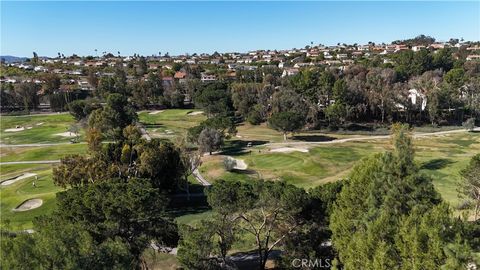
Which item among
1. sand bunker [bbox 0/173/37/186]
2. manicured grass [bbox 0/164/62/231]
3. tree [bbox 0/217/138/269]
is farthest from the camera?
sand bunker [bbox 0/173/37/186]

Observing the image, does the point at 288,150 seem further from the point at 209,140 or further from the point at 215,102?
the point at 215,102

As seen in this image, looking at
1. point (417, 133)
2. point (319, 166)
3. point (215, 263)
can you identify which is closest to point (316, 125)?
point (417, 133)

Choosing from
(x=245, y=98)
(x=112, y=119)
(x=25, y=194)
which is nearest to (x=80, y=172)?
(x=25, y=194)

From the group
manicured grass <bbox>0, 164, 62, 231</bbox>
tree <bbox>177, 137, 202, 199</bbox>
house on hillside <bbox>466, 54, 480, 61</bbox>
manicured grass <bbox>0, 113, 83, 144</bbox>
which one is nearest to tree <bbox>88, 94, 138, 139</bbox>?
manicured grass <bbox>0, 113, 83, 144</bbox>

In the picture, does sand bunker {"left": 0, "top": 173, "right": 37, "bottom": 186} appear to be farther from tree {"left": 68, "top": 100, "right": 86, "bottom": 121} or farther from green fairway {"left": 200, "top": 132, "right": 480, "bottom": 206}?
tree {"left": 68, "top": 100, "right": 86, "bottom": 121}

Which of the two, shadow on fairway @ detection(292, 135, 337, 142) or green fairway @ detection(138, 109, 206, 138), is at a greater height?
green fairway @ detection(138, 109, 206, 138)

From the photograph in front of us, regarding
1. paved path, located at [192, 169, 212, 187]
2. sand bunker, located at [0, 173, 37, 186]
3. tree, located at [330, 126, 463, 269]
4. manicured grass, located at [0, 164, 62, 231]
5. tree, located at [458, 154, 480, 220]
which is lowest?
paved path, located at [192, 169, 212, 187]

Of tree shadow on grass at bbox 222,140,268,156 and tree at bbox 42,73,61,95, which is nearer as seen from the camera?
tree shadow on grass at bbox 222,140,268,156
